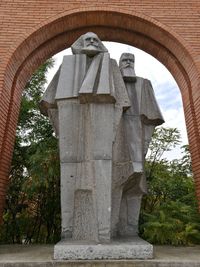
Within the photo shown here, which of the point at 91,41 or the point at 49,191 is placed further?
the point at 49,191

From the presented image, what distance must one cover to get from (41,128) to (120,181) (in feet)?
16.8

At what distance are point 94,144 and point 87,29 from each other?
5086 mm

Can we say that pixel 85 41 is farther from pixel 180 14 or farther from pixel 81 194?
pixel 180 14

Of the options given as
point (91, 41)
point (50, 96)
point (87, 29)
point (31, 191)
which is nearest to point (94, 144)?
point (50, 96)

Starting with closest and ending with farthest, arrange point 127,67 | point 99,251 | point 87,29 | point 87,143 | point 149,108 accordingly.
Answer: point 99,251 → point 87,143 → point 149,108 → point 127,67 → point 87,29

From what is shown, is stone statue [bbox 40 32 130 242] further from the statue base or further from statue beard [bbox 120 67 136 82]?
statue beard [bbox 120 67 136 82]

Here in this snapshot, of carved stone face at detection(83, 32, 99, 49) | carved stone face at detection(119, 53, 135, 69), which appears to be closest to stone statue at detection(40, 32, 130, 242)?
carved stone face at detection(83, 32, 99, 49)

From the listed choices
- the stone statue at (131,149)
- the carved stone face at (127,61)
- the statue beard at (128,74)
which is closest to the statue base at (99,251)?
the stone statue at (131,149)

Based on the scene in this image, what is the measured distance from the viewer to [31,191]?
8031mm

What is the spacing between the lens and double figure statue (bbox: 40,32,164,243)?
399 cm

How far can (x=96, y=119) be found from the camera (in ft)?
13.5

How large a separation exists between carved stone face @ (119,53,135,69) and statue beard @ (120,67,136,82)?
0.19 ft

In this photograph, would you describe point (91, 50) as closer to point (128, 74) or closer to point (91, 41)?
point (91, 41)

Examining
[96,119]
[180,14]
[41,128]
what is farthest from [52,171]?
[180,14]
